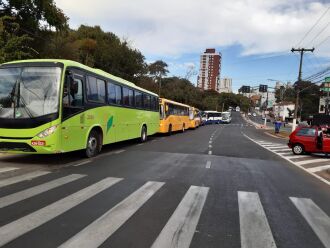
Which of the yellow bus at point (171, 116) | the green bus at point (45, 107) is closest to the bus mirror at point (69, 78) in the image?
the green bus at point (45, 107)

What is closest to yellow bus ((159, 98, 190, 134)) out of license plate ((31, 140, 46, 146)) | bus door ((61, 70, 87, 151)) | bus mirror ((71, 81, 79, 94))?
bus door ((61, 70, 87, 151))

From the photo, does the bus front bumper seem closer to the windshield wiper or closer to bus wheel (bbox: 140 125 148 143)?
the windshield wiper

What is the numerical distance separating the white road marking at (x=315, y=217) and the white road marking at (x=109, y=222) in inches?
115

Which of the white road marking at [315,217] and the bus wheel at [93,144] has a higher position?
the bus wheel at [93,144]

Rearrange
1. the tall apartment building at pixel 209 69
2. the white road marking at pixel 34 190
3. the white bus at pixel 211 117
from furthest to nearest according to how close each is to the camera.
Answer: the tall apartment building at pixel 209 69, the white bus at pixel 211 117, the white road marking at pixel 34 190

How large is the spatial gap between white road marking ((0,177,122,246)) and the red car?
566 inches

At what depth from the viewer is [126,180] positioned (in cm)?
997

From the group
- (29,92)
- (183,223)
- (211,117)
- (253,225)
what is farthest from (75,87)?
(211,117)

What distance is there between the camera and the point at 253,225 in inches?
250

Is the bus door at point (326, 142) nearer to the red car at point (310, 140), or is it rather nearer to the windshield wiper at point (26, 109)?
the red car at point (310, 140)

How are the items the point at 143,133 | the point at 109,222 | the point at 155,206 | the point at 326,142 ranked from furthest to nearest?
the point at 143,133
the point at 326,142
the point at 155,206
the point at 109,222

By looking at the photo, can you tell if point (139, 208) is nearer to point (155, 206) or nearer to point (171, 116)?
point (155, 206)

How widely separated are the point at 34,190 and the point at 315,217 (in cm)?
546

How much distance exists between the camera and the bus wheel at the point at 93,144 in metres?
14.4
